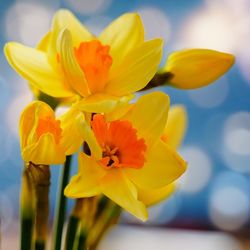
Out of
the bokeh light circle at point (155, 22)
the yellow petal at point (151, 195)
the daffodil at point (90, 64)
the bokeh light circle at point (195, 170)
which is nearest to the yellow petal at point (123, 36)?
the daffodil at point (90, 64)

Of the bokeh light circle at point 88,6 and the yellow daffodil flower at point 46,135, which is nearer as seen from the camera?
the yellow daffodil flower at point 46,135

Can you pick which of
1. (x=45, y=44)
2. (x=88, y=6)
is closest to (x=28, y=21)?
(x=88, y=6)

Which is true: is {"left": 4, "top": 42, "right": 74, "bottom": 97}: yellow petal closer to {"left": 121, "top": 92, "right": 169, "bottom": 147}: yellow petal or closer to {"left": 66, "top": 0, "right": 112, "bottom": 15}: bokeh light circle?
{"left": 121, "top": 92, "right": 169, "bottom": 147}: yellow petal

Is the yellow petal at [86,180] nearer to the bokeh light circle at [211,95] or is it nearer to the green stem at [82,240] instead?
the green stem at [82,240]

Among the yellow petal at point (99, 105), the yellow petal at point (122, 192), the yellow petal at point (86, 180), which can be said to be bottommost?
the yellow petal at point (122, 192)

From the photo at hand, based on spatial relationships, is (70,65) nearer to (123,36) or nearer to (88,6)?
(123,36)

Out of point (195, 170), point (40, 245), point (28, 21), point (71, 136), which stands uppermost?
point (71, 136)
